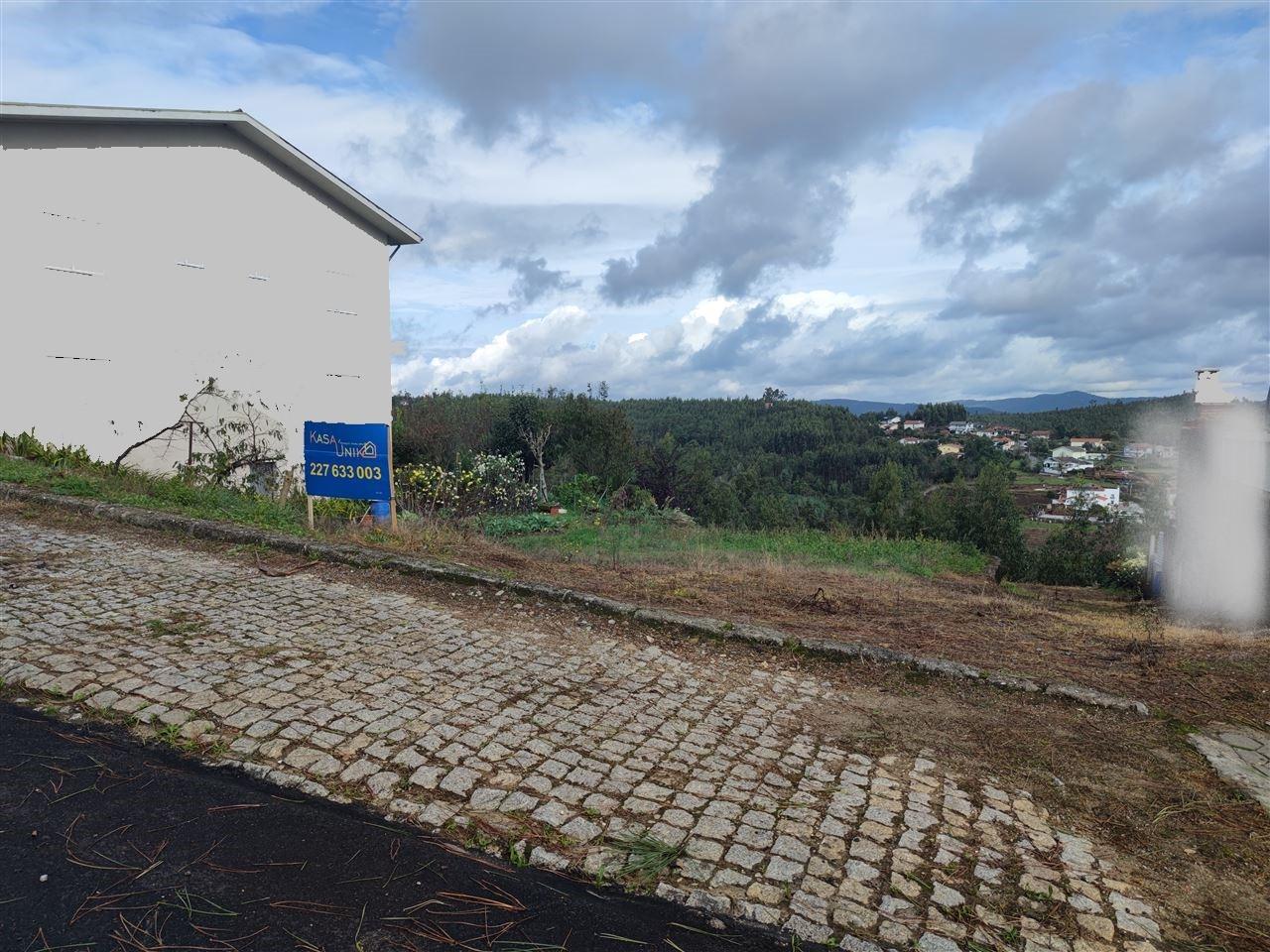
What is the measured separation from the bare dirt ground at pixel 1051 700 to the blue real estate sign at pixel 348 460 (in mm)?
1372

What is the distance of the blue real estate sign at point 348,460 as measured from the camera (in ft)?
28.0

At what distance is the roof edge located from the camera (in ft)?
39.7

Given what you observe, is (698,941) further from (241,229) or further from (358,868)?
(241,229)

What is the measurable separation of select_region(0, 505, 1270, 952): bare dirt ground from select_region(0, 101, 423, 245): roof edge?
7580mm

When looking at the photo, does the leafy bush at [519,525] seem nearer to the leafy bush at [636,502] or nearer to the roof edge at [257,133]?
the leafy bush at [636,502]

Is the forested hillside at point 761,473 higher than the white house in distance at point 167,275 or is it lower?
lower

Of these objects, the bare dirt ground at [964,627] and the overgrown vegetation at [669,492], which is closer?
the bare dirt ground at [964,627]

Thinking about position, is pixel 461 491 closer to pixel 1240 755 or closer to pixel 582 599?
pixel 582 599

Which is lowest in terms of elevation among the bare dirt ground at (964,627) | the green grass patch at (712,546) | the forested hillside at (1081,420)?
the green grass patch at (712,546)

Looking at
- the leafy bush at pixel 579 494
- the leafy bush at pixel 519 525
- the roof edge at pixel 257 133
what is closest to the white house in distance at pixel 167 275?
the roof edge at pixel 257 133

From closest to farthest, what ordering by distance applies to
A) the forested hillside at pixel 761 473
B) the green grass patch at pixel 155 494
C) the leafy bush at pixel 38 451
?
the green grass patch at pixel 155 494
the leafy bush at pixel 38 451
the forested hillside at pixel 761 473

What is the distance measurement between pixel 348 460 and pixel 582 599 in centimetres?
393

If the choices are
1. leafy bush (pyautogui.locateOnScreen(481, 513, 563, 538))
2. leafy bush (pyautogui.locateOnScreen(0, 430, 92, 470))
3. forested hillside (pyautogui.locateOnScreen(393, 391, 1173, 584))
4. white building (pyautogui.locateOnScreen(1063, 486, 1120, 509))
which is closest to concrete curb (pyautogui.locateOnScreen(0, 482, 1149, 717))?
leafy bush (pyautogui.locateOnScreen(0, 430, 92, 470))

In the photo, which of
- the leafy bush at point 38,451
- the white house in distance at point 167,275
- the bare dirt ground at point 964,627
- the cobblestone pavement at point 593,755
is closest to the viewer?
the cobblestone pavement at point 593,755
